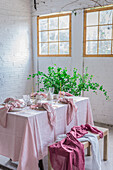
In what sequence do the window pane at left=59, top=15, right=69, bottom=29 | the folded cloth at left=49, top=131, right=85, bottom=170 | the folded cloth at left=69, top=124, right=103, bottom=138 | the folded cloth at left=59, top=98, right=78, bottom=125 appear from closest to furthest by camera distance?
the folded cloth at left=49, top=131, right=85, bottom=170 → the folded cloth at left=69, top=124, right=103, bottom=138 → the folded cloth at left=59, top=98, right=78, bottom=125 → the window pane at left=59, top=15, right=69, bottom=29

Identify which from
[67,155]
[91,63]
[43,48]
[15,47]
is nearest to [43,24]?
[43,48]

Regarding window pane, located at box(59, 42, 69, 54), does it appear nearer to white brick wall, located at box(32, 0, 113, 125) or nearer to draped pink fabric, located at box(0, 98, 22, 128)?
white brick wall, located at box(32, 0, 113, 125)

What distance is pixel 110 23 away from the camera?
4559mm

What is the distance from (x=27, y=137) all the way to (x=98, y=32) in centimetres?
310

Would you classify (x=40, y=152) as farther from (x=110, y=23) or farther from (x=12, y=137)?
(x=110, y=23)

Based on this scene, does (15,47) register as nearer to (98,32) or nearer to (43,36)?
(43,36)

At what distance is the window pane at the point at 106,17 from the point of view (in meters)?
4.54

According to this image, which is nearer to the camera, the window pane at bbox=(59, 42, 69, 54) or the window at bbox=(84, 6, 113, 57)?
the window at bbox=(84, 6, 113, 57)

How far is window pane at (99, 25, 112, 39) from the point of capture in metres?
4.59

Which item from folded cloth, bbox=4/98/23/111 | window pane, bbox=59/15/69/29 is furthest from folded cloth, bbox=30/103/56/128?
window pane, bbox=59/15/69/29

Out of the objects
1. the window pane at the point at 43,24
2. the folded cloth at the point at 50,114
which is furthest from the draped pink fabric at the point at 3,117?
the window pane at the point at 43,24

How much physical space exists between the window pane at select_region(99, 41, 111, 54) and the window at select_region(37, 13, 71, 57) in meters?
0.77

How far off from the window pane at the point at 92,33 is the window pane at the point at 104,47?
7.6 inches

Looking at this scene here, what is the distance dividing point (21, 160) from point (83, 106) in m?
1.42
